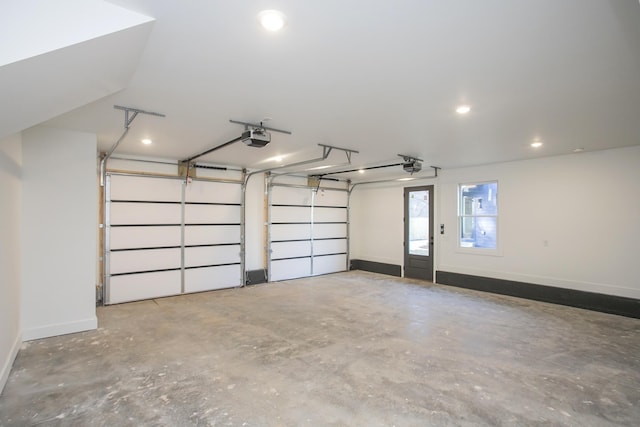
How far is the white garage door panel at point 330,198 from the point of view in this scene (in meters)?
8.13

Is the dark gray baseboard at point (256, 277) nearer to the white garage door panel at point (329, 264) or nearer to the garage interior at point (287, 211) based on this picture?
the garage interior at point (287, 211)

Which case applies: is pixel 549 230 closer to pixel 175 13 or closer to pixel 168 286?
Answer: pixel 175 13

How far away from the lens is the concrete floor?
2.35 meters

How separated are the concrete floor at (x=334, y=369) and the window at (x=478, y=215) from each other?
1.69 metres

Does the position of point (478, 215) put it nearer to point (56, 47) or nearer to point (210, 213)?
point (210, 213)

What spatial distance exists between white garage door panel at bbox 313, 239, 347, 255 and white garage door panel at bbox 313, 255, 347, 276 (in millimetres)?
130

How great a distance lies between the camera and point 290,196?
24.9 feet

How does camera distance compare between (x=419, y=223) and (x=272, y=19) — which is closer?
(x=272, y=19)

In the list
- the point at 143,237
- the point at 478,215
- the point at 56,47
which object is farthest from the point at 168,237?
the point at 478,215

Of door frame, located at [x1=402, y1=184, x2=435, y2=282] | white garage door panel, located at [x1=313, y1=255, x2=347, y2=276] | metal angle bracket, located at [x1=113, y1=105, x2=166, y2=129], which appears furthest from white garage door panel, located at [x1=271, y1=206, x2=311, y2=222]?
metal angle bracket, located at [x1=113, y1=105, x2=166, y2=129]

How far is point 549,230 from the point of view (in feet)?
18.0

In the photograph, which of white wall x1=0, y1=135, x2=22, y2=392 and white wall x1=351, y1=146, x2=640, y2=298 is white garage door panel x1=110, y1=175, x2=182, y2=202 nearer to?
white wall x1=0, y1=135, x2=22, y2=392

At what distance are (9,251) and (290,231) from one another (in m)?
4.99

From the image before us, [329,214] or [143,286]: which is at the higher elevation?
[329,214]
